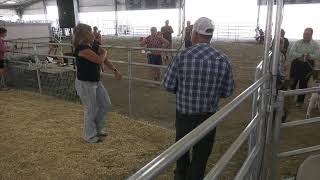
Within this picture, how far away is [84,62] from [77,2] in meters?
32.7

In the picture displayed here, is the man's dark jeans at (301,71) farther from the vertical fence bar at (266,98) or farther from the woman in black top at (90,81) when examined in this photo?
the vertical fence bar at (266,98)

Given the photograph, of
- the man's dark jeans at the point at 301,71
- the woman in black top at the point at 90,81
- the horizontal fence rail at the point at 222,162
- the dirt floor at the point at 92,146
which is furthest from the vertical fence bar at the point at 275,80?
the man's dark jeans at the point at 301,71

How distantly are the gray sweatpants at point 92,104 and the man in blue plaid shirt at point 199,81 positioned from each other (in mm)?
1731

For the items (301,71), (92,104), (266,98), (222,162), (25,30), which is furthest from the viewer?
(25,30)

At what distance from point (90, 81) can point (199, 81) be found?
1963 mm

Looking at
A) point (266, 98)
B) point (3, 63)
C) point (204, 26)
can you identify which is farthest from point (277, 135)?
point (3, 63)

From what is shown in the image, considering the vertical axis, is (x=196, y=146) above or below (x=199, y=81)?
below

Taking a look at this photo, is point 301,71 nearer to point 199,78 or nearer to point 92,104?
point 92,104

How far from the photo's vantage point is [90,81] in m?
4.12

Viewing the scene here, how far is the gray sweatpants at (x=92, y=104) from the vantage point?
4168 millimetres

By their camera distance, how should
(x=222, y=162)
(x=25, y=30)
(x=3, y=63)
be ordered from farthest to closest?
1. (x=25, y=30)
2. (x=3, y=63)
3. (x=222, y=162)

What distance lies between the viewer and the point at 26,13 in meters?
42.0

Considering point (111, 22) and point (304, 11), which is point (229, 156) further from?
point (111, 22)

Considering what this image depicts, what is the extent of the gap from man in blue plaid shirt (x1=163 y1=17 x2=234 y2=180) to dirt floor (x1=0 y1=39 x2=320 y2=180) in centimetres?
93
